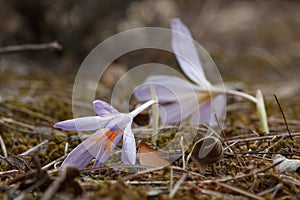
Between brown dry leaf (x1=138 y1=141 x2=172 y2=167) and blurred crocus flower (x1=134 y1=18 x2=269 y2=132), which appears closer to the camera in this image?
brown dry leaf (x1=138 y1=141 x2=172 y2=167)

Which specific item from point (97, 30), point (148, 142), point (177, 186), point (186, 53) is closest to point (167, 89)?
point (186, 53)

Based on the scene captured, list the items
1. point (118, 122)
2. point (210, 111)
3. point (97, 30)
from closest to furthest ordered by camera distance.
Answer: point (118, 122) → point (210, 111) → point (97, 30)

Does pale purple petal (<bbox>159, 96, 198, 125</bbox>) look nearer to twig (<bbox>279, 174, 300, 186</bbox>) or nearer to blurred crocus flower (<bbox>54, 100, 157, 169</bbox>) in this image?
blurred crocus flower (<bbox>54, 100, 157, 169</bbox>)

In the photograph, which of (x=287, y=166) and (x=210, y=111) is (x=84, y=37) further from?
(x=287, y=166)

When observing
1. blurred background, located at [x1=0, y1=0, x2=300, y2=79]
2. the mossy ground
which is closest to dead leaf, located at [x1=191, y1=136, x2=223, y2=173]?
the mossy ground

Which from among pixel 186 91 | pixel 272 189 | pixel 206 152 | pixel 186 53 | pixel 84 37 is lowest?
pixel 272 189

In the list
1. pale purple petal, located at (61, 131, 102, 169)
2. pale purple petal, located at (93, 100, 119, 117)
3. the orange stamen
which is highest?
pale purple petal, located at (93, 100, 119, 117)

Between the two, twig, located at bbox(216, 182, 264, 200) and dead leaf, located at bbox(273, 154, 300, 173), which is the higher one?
dead leaf, located at bbox(273, 154, 300, 173)
